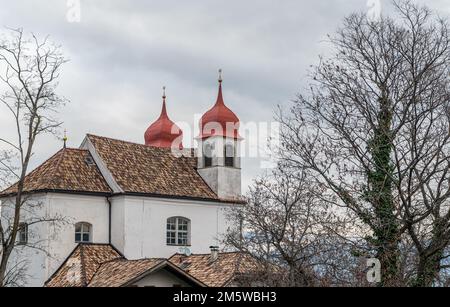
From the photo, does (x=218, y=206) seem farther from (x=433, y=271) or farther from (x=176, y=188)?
(x=433, y=271)

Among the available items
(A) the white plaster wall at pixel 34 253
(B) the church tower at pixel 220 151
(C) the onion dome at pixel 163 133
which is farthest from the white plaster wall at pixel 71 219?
(C) the onion dome at pixel 163 133

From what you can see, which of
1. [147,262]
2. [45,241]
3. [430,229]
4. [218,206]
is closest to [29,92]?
[147,262]

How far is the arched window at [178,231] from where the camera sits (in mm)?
42469

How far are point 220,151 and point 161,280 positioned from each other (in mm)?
13928

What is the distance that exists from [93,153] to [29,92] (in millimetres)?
15045

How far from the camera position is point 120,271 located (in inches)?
1388

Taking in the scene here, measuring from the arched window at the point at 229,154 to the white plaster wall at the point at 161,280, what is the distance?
1356 cm

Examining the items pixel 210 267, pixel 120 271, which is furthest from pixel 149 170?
pixel 120 271

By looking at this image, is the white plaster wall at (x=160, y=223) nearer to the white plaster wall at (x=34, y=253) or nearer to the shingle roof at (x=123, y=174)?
the shingle roof at (x=123, y=174)

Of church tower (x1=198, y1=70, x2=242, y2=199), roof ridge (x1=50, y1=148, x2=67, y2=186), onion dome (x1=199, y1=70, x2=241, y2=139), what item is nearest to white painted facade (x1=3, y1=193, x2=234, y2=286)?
roof ridge (x1=50, y1=148, x2=67, y2=186)

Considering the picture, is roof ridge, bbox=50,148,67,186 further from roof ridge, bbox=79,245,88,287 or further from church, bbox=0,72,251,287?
roof ridge, bbox=79,245,88,287

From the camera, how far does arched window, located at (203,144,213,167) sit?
46531mm

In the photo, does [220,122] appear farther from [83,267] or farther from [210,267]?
[83,267]

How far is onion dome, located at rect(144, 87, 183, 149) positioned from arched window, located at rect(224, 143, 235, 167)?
25.2ft
